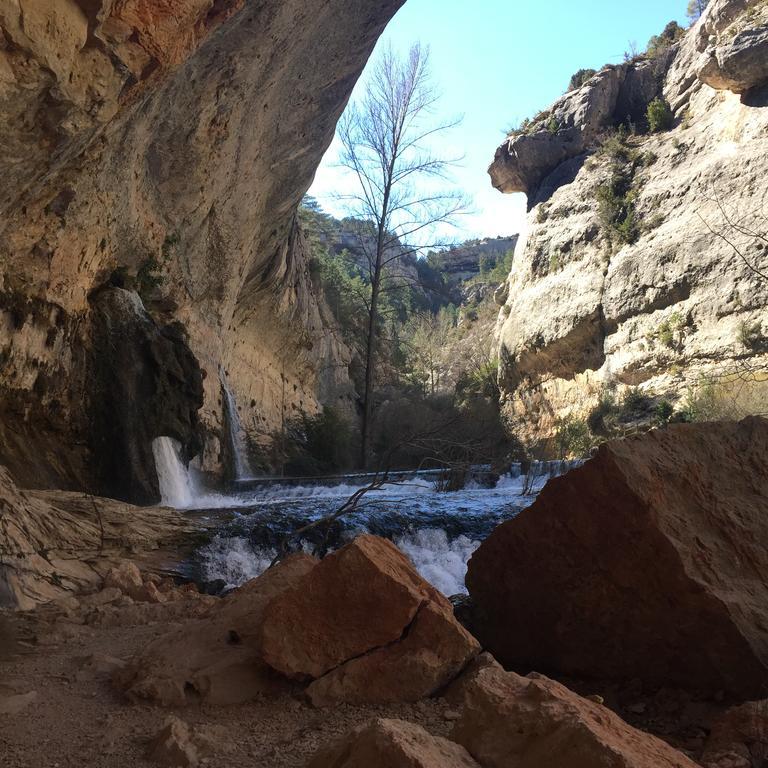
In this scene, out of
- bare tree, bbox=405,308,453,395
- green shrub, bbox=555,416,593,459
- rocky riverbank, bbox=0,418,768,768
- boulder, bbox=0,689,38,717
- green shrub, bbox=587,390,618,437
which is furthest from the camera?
bare tree, bbox=405,308,453,395

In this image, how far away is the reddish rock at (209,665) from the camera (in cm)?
287

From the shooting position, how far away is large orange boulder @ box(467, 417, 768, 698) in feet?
10.4

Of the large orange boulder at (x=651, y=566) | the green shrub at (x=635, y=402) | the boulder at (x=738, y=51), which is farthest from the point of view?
the green shrub at (x=635, y=402)

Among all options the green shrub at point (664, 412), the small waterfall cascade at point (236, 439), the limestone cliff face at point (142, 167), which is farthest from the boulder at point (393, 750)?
the green shrub at point (664, 412)

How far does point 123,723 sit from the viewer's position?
8.70 ft

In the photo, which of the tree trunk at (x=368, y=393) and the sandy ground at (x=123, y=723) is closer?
the sandy ground at (x=123, y=723)

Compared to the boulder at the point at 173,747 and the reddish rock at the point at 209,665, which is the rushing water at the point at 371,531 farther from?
the boulder at the point at 173,747

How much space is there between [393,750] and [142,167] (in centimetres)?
1225

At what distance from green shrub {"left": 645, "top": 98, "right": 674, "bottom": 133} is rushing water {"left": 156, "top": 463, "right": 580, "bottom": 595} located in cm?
2250

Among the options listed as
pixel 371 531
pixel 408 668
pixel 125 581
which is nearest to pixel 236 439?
pixel 371 531

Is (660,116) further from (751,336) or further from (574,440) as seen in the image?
(574,440)

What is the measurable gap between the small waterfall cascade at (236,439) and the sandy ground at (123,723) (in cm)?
1457

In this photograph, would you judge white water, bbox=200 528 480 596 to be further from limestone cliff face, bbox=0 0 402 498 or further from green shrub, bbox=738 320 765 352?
green shrub, bbox=738 320 765 352

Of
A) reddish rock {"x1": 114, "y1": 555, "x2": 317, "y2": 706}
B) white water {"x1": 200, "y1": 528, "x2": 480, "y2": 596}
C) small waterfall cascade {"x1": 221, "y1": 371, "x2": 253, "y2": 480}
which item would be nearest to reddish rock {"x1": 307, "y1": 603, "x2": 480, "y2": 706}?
reddish rock {"x1": 114, "y1": 555, "x2": 317, "y2": 706}
